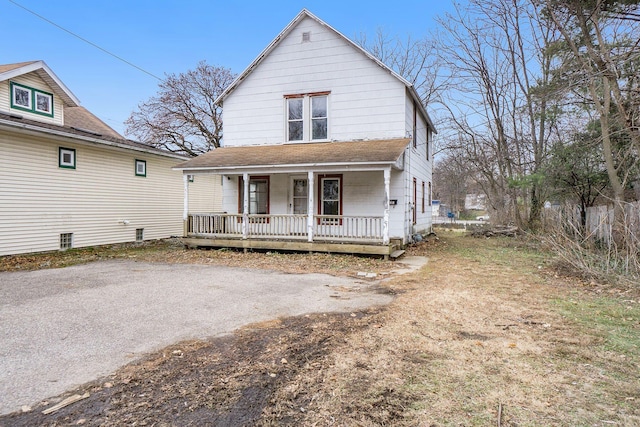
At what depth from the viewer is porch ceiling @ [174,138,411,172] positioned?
1058cm

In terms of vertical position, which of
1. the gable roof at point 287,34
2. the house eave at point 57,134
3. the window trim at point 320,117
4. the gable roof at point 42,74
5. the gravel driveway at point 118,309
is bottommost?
the gravel driveway at point 118,309

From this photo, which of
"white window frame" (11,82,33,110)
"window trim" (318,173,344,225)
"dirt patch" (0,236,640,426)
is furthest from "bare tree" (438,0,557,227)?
"white window frame" (11,82,33,110)

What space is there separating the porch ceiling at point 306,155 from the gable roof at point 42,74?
5.26m

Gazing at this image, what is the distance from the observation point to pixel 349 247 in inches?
437

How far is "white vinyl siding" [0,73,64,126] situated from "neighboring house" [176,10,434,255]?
5.33m

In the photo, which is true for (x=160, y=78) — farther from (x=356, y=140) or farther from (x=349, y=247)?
(x=349, y=247)

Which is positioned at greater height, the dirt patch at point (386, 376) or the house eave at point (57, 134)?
the house eave at point (57, 134)

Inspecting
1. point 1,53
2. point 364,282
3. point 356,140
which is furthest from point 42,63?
point 364,282

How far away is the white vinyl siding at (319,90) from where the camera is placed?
12289 mm

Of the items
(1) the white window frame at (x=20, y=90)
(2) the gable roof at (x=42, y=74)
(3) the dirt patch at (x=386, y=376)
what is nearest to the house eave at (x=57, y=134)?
(1) the white window frame at (x=20, y=90)

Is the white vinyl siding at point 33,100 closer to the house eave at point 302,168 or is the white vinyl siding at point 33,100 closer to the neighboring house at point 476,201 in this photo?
the house eave at point 302,168

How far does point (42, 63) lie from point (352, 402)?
15.3 metres

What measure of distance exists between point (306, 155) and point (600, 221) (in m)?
8.26

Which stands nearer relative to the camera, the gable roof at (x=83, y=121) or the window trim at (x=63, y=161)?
the window trim at (x=63, y=161)
